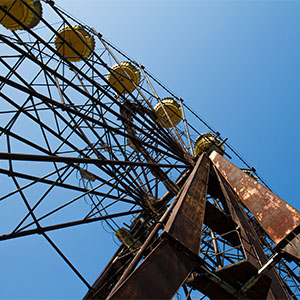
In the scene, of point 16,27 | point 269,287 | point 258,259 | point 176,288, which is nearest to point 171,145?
point 258,259

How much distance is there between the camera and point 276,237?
568 cm

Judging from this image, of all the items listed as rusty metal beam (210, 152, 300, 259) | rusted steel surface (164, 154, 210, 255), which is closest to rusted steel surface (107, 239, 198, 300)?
rusted steel surface (164, 154, 210, 255)

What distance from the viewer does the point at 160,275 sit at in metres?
4.52

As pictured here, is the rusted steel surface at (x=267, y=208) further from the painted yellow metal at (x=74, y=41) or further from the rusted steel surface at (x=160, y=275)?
the painted yellow metal at (x=74, y=41)

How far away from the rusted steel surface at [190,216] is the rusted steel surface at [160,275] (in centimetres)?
22

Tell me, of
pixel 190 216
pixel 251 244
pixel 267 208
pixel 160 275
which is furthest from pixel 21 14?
pixel 160 275

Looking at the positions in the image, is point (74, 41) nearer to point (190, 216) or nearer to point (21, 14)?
point (21, 14)

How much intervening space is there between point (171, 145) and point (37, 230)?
5.37 metres

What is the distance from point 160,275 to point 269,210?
9.20 feet

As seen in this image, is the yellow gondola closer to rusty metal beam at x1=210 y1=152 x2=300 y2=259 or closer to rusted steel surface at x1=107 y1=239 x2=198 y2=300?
rusty metal beam at x1=210 y1=152 x2=300 y2=259

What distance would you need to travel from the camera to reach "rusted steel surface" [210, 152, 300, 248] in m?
5.66

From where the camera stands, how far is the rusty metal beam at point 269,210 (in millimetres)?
5547

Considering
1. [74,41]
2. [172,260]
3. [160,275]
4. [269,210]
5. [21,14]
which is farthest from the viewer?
[74,41]

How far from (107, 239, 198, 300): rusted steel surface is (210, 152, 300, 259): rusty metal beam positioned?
5.53 feet
